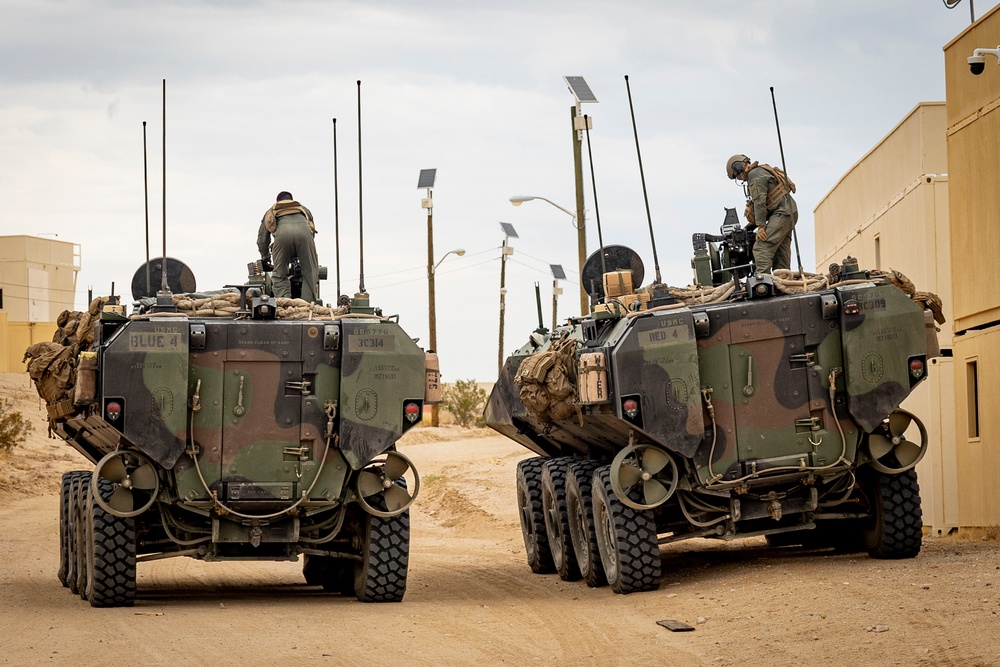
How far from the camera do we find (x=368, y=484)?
13.0 meters

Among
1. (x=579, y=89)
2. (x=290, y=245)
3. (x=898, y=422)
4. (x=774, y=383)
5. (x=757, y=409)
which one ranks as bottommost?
(x=898, y=422)

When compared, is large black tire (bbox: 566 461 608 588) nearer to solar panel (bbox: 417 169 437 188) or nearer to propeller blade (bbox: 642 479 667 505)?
propeller blade (bbox: 642 479 667 505)

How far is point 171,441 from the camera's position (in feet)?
40.7

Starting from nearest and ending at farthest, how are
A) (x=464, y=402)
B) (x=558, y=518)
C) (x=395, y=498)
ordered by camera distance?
(x=395, y=498) → (x=558, y=518) → (x=464, y=402)

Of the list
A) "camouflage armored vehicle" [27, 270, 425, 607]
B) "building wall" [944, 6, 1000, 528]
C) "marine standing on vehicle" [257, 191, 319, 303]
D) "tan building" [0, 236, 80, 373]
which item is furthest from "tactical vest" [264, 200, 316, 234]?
"tan building" [0, 236, 80, 373]

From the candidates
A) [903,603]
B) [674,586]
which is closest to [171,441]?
[674,586]

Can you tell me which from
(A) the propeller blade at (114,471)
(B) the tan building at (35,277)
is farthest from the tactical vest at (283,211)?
(B) the tan building at (35,277)

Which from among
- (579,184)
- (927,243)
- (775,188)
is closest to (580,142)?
(579,184)

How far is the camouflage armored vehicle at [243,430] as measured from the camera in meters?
12.4

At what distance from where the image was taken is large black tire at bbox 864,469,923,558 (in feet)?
43.3

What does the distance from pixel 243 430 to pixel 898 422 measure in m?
5.48

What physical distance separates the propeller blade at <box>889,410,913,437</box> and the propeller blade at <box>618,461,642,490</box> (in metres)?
2.22

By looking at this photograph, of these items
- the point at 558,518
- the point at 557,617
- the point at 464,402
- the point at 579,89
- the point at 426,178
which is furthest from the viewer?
the point at 464,402

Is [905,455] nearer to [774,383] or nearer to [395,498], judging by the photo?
[774,383]
